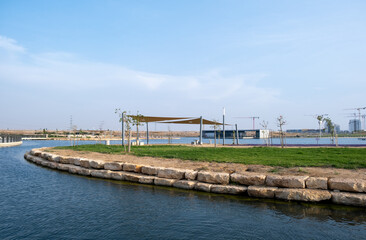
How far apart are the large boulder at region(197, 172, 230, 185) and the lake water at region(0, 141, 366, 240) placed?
734mm

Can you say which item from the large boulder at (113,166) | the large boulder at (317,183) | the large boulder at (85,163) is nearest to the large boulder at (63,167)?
the large boulder at (85,163)

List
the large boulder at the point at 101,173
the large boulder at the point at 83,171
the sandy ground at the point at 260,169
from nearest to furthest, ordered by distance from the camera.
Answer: the sandy ground at the point at 260,169 → the large boulder at the point at 101,173 → the large boulder at the point at 83,171

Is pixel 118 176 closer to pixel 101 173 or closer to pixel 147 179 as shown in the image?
pixel 101 173

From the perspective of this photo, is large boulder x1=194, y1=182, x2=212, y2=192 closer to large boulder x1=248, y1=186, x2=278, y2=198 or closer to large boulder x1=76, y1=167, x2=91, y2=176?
large boulder x1=248, y1=186, x2=278, y2=198

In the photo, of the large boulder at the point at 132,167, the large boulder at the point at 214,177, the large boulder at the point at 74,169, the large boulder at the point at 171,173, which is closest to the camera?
the large boulder at the point at 214,177

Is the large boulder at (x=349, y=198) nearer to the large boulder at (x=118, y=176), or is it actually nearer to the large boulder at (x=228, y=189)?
the large boulder at (x=228, y=189)

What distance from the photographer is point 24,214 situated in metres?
6.53

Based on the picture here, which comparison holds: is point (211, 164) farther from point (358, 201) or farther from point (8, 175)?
point (8, 175)

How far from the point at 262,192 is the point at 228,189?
1107mm

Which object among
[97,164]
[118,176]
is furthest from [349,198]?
[97,164]

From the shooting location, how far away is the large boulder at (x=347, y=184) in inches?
283

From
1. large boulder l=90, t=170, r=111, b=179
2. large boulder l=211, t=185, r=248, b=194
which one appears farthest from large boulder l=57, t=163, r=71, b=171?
large boulder l=211, t=185, r=248, b=194

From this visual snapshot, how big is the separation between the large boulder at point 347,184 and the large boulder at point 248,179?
6.39 ft

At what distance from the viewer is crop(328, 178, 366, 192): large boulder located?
23.6ft
